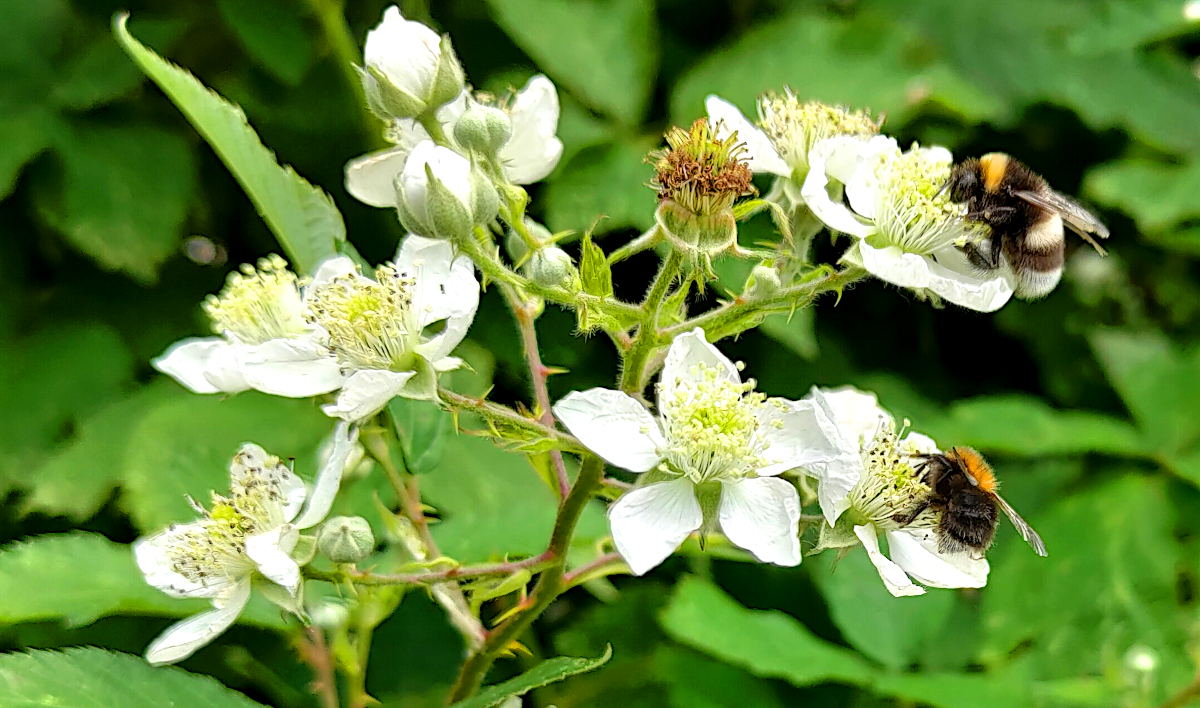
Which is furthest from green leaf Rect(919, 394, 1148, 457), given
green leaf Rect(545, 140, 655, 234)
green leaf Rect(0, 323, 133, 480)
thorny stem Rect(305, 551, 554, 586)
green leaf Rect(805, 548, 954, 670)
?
green leaf Rect(0, 323, 133, 480)

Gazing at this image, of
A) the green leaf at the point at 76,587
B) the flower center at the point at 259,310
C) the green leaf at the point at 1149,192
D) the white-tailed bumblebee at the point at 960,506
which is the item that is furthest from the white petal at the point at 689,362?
the green leaf at the point at 1149,192

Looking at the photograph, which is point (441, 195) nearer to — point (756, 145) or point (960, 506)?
point (756, 145)

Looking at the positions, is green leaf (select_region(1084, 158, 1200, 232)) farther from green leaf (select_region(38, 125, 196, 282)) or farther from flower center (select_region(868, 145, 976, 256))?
green leaf (select_region(38, 125, 196, 282))

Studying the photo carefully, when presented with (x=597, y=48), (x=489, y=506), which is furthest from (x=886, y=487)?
(x=597, y=48)

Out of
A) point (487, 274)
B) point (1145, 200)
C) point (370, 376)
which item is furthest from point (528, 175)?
point (1145, 200)

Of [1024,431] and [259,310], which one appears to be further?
[1024,431]

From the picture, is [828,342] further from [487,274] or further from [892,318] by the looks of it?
[487,274]
